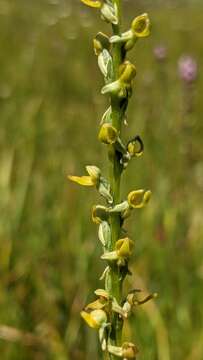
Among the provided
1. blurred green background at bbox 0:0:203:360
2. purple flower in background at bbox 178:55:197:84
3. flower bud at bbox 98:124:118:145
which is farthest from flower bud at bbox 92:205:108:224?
purple flower in background at bbox 178:55:197:84

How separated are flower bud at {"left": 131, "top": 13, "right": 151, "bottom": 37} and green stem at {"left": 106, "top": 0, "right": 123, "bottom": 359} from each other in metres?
0.05

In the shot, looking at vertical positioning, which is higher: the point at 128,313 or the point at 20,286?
the point at 20,286

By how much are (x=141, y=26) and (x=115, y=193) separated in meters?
0.23

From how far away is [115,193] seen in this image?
0.88 metres

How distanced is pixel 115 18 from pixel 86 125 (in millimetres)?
5224

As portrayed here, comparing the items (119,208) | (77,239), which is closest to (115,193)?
(119,208)

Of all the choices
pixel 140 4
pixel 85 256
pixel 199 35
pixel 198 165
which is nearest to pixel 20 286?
pixel 85 256

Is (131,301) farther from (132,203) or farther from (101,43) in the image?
(101,43)

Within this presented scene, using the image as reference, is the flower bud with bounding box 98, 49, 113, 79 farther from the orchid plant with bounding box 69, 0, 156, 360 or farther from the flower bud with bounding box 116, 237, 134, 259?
the flower bud with bounding box 116, 237, 134, 259

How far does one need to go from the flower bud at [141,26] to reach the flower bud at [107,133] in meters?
0.14

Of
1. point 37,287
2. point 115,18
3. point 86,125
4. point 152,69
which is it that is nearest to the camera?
point 115,18

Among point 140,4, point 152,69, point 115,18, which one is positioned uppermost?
point 140,4

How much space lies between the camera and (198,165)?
549cm

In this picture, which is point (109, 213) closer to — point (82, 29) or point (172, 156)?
point (172, 156)
